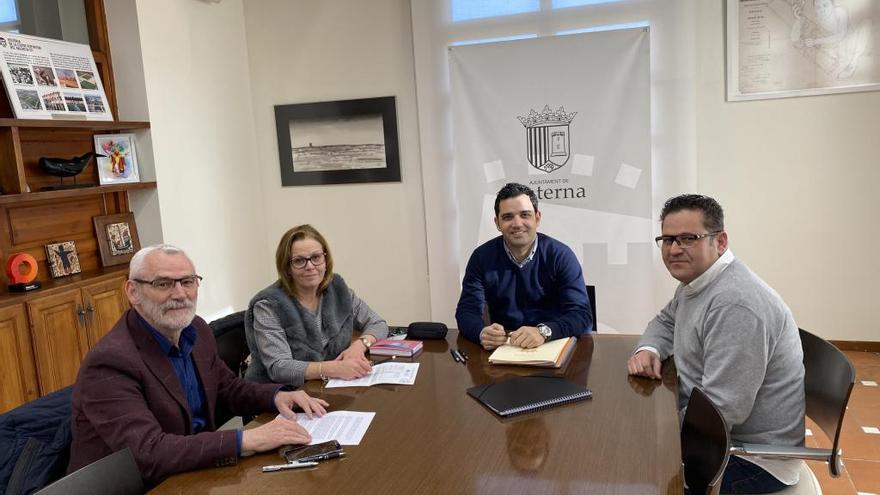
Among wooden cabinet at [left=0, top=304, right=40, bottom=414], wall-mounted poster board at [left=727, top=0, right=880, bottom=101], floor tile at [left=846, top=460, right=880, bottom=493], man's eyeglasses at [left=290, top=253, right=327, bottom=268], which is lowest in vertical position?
floor tile at [left=846, top=460, right=880, bottom=493]

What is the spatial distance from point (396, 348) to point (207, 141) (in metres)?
2.70

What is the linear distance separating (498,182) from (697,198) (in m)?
2.50

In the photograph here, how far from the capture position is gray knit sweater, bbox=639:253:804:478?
169 cm

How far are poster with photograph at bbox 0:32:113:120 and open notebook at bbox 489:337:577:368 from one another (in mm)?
2645

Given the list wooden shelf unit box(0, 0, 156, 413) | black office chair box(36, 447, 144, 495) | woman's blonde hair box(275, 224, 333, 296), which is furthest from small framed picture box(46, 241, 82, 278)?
black office chair box(36, 447, 144, 495)

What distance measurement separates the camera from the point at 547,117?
13.7 feet

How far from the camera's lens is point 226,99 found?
4523 millimetres

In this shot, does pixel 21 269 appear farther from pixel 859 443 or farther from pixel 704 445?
pixel 859 443

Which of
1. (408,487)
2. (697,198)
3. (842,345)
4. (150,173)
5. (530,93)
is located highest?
(530,93)

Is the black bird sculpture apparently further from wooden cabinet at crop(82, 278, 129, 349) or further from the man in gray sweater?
the man in gray sweater

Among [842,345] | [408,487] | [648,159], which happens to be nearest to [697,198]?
[408,487]

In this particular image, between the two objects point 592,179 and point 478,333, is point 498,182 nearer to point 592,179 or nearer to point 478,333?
point 592,179

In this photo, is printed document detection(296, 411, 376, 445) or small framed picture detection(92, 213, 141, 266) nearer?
printed document detection(296, 411, 376, 445)

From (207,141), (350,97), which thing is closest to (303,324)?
(207,141)
